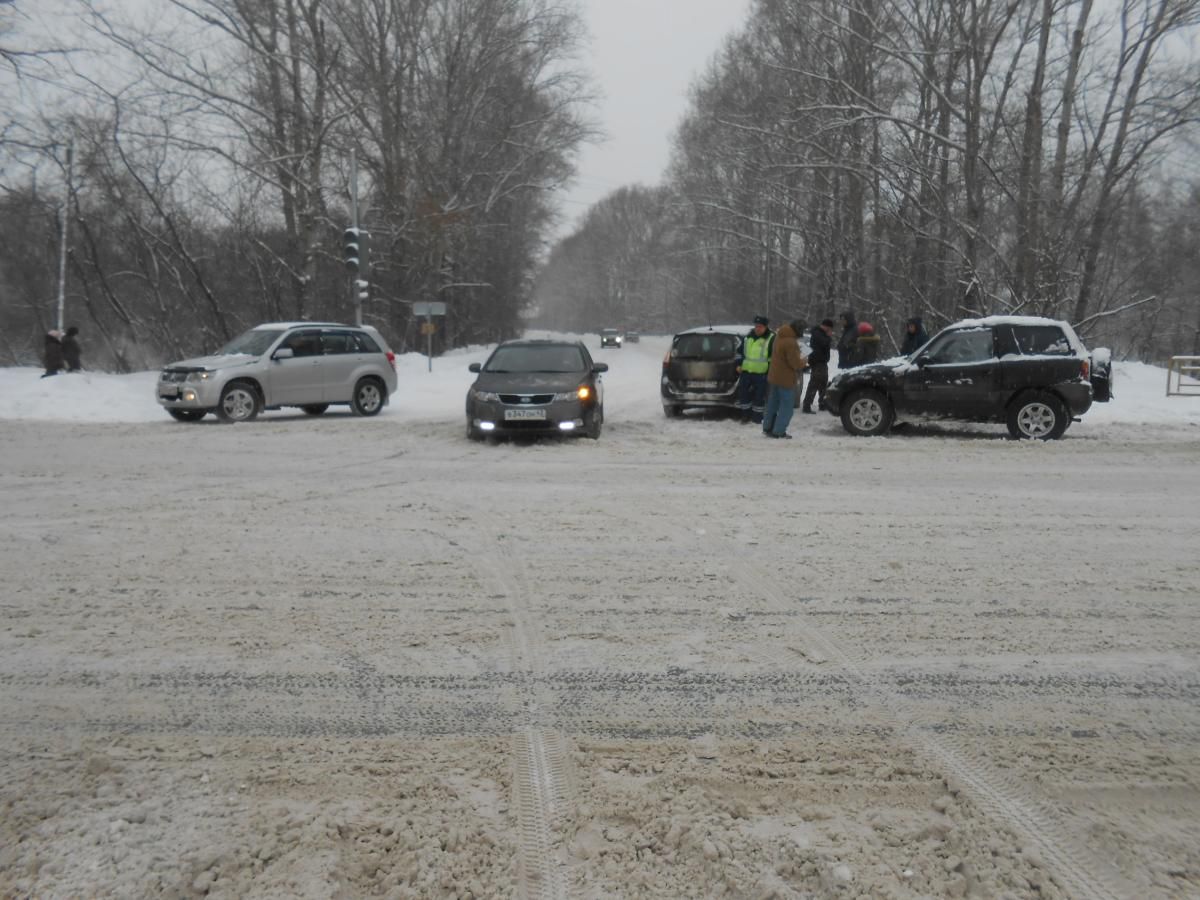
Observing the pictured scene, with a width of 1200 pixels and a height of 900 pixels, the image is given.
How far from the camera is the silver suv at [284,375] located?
15.1 meters

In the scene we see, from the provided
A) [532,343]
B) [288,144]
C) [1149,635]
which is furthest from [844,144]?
[1149,635]

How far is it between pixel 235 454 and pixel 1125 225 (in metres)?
33.3

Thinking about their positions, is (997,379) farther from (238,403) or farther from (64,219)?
(64,219)

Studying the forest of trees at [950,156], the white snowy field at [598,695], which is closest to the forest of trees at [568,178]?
the forest of trees at [950,156]

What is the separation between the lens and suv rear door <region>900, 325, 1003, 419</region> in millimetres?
13008

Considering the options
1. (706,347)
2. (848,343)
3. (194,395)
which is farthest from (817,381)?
(194,395)

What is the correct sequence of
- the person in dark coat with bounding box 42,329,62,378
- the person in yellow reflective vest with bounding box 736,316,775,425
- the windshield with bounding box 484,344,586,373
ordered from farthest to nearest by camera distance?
1. the person in dark coat with bounding box 42,329,62,378
2. the person in yellow reflective vest with bounding box 736,316,775,425
3. the windshield with bounding box 484,344,586,373

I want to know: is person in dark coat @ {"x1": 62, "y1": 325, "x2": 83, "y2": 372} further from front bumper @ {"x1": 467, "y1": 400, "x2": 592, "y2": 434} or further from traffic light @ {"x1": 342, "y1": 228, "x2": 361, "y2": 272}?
front bumper @ {"x1": 467, "y1": 400, "x2": 592, "y2": 434}

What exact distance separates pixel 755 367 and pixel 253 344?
897 centimetres

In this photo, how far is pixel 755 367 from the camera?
14633mm

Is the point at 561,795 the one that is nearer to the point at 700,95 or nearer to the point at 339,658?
the point at 339,658

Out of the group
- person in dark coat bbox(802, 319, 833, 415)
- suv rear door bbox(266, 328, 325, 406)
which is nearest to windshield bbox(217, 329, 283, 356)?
suv rear door bbox(266, 328, 325, 406)

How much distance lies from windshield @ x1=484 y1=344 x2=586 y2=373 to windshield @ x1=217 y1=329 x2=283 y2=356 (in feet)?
15.8

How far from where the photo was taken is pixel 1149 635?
15.1 feet
